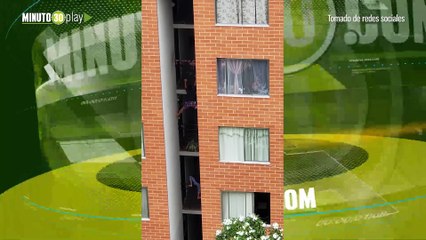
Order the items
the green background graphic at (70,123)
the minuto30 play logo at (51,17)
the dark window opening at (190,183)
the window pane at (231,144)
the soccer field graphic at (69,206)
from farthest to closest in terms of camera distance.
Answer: the dark window opening at (190,183) < the window pane at (231,144) < the soccer field graphic at (69,206) < the green background graphic at (70,123) < the minuto30 play logo at (51,17)

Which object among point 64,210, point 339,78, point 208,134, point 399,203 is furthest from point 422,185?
point 64,210

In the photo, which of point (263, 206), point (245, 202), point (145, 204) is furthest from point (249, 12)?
point (145, 204)

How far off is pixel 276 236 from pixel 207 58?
15.8 ft

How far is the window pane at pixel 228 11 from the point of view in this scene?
3206 cm

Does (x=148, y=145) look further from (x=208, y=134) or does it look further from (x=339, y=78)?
(x=339, y=78)

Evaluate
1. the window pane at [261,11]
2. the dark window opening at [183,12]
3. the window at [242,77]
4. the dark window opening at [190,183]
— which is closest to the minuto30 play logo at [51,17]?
the dark window opening at [183,12]

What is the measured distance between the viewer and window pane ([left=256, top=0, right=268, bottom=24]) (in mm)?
31844

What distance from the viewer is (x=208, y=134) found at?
33.2 metres

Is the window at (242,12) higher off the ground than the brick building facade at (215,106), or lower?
higher

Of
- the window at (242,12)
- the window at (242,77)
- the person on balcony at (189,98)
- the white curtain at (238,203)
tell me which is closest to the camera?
the window at (242,12)

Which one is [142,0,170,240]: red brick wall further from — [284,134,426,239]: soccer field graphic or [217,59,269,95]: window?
[284,134,426,239]: soccer field graphic

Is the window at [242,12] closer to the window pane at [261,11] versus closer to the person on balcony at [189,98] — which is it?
the window pane at [261,11]

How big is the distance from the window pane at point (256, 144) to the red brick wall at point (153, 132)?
221 cm

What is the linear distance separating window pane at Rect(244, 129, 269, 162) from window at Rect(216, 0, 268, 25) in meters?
2.90
